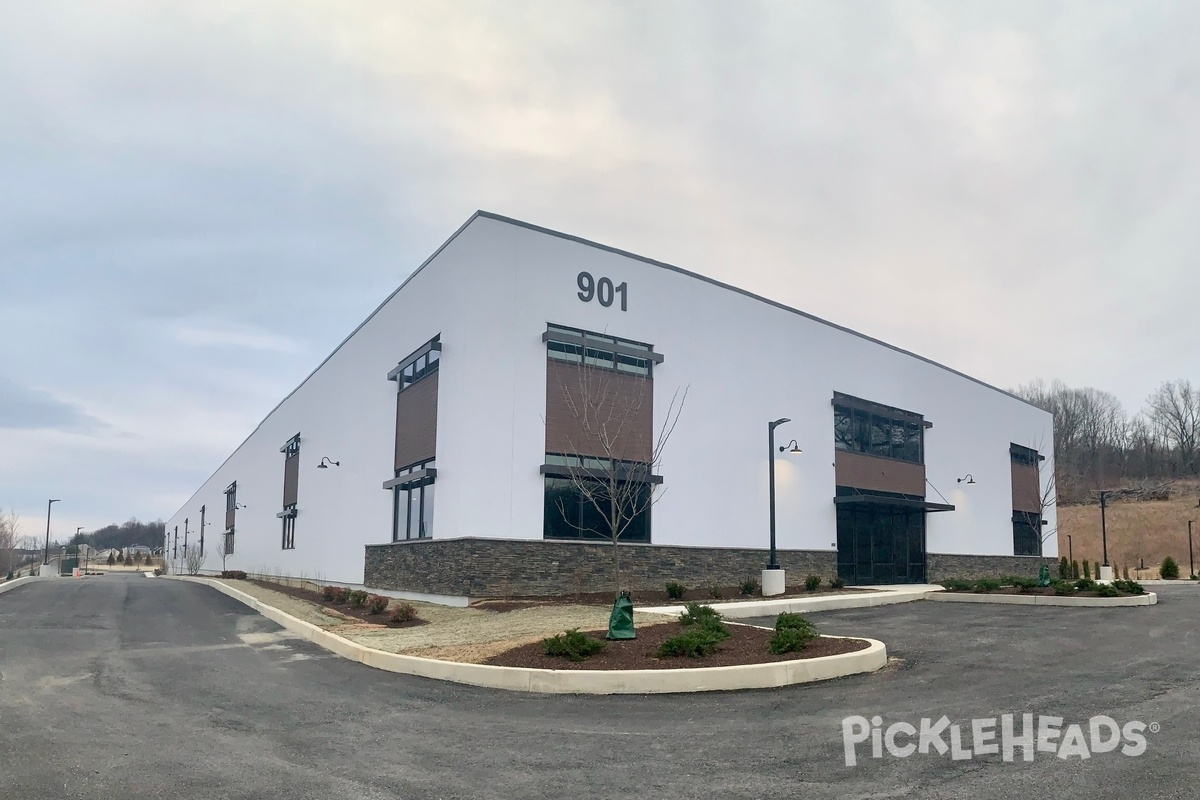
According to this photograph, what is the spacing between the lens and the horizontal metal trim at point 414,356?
26719 millimetres

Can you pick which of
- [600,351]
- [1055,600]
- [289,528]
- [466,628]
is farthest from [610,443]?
[289,528]

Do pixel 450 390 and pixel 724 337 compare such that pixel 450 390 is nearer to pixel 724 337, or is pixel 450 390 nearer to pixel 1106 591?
pixel 724 337

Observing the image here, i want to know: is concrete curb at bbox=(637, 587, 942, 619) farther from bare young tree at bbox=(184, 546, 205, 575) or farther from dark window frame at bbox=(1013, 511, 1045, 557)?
bare young tree at bbox=(184, 546, 205, 575)

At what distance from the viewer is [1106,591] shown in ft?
77.4

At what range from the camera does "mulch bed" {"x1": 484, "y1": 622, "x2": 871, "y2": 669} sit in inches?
477

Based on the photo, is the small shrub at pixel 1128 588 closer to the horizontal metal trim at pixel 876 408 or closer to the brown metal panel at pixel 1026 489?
the horizontal metal trim at pixel 876 408

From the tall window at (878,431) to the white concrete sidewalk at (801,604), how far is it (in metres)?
9.40

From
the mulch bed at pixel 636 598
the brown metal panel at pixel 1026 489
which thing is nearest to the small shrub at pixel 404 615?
the mulch bed at pixel 636 598

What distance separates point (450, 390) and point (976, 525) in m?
28.0

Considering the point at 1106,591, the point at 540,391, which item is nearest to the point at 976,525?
the point at 1106,591

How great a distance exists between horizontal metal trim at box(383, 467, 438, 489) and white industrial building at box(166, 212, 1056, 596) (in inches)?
4.1

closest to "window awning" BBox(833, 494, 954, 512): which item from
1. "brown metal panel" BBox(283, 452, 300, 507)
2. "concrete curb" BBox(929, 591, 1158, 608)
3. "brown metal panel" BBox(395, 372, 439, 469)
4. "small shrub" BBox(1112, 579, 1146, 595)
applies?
"concrete curb" BBox(929, 591, 1158, 608)

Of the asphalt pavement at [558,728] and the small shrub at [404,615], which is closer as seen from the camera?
the asphalt pavement at [558,728]

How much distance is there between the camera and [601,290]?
87.3 feet
